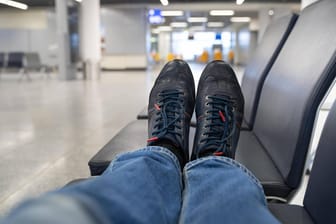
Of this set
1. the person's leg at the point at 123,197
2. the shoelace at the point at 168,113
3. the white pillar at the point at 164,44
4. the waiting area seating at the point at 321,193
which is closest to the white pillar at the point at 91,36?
the shoelace at the point at 168,113

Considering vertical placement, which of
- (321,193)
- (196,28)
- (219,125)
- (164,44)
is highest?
(196,28)

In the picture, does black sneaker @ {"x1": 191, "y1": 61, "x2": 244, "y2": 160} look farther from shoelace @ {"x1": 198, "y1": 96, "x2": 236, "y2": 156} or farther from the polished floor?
the polished floor

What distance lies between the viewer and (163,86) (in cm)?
157

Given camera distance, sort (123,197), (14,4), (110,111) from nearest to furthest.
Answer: (123,197) < (110,111) < (14,4)

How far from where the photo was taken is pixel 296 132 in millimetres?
1115

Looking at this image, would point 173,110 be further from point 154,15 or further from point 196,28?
point 196,28

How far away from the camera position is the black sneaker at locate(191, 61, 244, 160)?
1.16m

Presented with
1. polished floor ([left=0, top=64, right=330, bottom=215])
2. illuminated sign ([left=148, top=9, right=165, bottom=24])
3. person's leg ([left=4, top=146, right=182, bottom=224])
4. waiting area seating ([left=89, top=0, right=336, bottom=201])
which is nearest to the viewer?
person's leg ([left=4, top=146, right=182, bottom=224])

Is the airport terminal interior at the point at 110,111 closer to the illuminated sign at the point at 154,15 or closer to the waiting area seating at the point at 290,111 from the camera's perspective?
the waiting area seating at the point at 290,111

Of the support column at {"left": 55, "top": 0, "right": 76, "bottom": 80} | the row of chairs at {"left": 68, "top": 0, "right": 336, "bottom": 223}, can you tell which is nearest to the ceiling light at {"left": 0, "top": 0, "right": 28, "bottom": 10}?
the support column at {"left": 55, "top": 0, "right": 76, "bottom": 80}

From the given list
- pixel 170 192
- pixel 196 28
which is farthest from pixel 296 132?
pixel 196 28

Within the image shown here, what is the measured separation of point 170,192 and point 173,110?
1.90ft

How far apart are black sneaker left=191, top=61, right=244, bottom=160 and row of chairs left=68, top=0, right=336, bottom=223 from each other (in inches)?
6.7

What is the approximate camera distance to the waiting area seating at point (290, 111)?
1.08m
